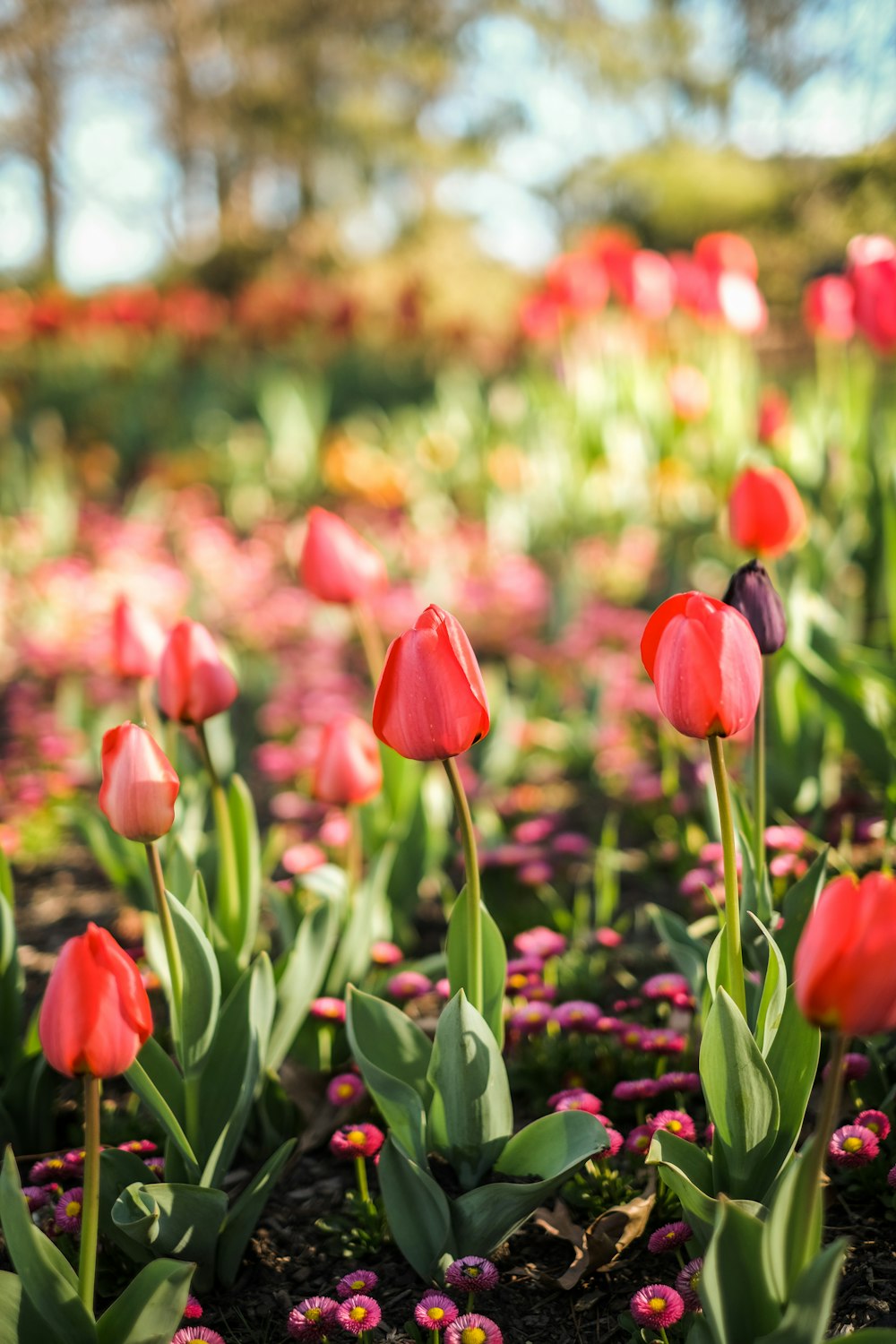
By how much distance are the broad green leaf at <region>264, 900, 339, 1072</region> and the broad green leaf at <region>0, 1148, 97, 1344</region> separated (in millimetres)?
478

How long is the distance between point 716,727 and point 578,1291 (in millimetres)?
748

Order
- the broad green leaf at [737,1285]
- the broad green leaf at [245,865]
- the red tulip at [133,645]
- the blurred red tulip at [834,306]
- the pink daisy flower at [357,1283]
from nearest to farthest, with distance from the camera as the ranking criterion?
1. the broad green leaf at [737,1285]
2. the pink daisy flower at [357,1283]
3. the broad green leaf at [245,865]
4. the red tulip at [133,645]
5. the blurred red tulip at [834,306]

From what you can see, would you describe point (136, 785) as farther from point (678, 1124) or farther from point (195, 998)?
point (678, 1124)

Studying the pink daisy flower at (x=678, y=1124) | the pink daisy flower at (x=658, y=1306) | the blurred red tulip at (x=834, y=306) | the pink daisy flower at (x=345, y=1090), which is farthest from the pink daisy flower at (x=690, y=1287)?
the blurred red tulip at (x=834, y=306)

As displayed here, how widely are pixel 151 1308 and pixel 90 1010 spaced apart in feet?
0.99

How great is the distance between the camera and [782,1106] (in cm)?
126

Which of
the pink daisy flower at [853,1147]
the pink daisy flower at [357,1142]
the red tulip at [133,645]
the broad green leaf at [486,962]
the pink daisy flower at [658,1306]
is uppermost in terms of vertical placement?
the red tulip at [133,645]

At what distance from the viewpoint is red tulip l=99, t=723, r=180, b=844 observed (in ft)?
4.16

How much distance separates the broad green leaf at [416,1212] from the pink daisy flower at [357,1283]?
0.05 metres

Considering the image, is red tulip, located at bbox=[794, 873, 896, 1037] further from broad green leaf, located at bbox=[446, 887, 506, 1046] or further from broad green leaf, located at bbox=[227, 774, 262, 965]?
broad green leaf, located at bbox=[227, 774, 262, 965]

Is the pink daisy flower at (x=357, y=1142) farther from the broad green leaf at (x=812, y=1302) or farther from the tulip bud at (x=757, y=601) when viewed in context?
the tulip bud at (x=757, y=601)

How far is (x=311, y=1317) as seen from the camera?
1279 millimetres

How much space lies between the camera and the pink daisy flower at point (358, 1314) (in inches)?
49.3

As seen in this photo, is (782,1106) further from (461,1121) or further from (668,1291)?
(461,1121)
